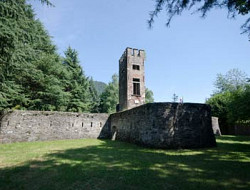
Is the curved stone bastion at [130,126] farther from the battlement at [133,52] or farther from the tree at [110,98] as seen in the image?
the tree at [110,98]

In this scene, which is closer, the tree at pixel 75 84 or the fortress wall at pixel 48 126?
the fortress wall at pixel 48 126

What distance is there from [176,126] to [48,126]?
1062 cm

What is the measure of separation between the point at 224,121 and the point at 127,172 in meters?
22.6

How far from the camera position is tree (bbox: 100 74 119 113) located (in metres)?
30.7

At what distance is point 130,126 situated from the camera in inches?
430

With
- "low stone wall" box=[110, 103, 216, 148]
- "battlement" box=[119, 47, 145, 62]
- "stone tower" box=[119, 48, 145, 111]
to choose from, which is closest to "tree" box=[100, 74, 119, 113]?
"stone tower" box=[119, 48, 145, 111]

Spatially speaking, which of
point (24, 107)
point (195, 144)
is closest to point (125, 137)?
point (195, 144)

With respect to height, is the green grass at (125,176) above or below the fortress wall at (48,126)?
below

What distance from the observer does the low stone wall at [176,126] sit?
8062 millimetres

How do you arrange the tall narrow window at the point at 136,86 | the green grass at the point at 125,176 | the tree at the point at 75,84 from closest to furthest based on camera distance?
the green grass at the point at 125,176 → the tall narrow window at the point at 136,86 → the tree at the point at 75,84

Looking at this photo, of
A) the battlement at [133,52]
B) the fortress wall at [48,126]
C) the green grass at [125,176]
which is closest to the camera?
the green grass at [125,176]

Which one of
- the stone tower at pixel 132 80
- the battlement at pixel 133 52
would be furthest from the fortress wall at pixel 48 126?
the battlement at pixel 133 52

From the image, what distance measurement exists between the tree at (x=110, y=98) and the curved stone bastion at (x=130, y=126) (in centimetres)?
1525

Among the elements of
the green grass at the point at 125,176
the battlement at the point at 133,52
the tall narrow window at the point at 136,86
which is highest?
the battlement at the point at 133,52
